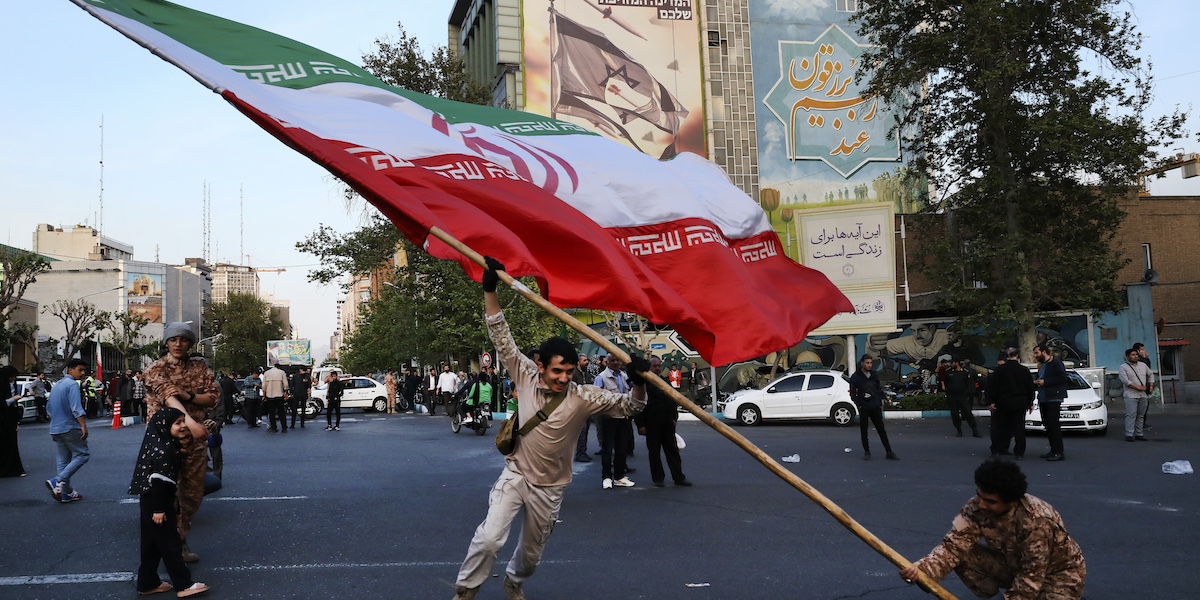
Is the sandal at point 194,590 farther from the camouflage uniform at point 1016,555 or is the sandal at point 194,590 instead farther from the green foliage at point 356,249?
the green foliage at point 356,249

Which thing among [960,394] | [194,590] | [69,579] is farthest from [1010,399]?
[69,579]

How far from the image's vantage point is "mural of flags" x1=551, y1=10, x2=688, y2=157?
52.7 meters

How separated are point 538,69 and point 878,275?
2958cm

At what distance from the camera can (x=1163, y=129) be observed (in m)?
24.9

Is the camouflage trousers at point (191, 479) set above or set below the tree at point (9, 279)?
below

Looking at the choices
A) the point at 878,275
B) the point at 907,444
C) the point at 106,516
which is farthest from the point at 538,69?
the point at 106,516

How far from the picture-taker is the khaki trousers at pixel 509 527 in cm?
563

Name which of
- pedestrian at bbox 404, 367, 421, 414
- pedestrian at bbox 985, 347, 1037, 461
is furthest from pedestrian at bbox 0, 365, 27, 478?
pedestrian at bbox 404, 367, 421, 414

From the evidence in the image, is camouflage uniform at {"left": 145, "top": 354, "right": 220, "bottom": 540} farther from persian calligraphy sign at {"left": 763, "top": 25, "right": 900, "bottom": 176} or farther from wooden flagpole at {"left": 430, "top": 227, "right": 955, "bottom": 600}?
persian calligraphy sign at {"left": 763, "top": 25, "right": 900, "bottom": 176}

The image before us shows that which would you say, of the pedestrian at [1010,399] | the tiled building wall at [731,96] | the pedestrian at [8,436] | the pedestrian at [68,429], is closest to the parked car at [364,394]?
the pedestrian at [8,436]

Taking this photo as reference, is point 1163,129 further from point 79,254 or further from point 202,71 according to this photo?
point 79,254

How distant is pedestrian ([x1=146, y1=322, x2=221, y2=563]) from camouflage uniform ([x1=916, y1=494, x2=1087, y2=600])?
5156mm

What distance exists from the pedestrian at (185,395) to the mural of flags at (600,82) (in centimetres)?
4601

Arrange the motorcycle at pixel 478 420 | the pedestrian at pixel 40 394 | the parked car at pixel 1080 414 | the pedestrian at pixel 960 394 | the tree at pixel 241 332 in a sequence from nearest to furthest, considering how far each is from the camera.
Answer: the parked car at pixel 1080 414
the pedestrian at pixel 960 394
the motorcycle at pixel 478 420
the pedestrian at pixel 40 394
the tree at pixel 241 332
